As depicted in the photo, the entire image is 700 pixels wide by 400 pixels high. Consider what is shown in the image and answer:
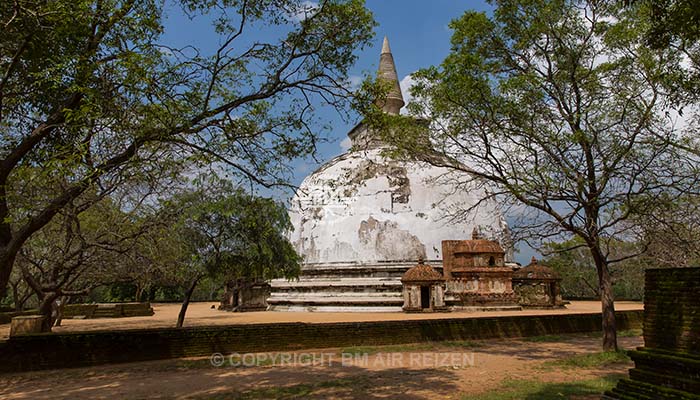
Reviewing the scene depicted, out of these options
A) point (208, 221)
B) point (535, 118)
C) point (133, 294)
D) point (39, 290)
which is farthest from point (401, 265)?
point (133, 294)

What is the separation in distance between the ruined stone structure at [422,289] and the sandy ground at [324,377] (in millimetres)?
8984

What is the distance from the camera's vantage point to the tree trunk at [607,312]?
1024cm

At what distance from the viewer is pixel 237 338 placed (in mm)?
10648

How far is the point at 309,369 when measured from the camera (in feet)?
29.1

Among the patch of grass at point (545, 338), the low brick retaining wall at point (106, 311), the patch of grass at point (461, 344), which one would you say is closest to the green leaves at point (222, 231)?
the patch of grass at point (461, 344)

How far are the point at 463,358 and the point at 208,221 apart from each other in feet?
26.8

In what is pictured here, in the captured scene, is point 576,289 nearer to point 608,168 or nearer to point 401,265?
point 401,265

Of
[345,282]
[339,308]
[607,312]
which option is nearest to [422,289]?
[345,282]

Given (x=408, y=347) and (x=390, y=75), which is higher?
(x=390, y=75)

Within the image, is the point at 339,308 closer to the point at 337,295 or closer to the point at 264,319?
the point at 337,295

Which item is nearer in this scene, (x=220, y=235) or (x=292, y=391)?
(x=292, y=391)

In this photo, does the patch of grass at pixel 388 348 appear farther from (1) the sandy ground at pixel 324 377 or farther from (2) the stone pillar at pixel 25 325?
(2) the stone pillar at pixel 25 325

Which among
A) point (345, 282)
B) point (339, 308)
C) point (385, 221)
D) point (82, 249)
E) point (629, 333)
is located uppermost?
point (385, 221)

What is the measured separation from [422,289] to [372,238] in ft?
10.7
